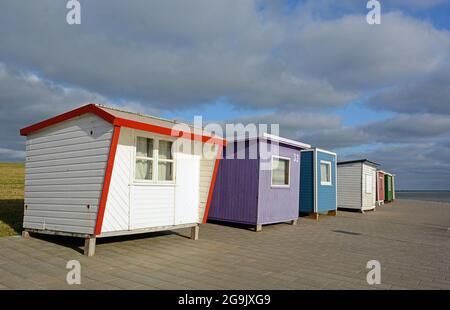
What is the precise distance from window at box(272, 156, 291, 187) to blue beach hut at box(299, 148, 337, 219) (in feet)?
10.6

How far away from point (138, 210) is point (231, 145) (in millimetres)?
4881

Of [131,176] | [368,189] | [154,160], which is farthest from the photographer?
[368,189]

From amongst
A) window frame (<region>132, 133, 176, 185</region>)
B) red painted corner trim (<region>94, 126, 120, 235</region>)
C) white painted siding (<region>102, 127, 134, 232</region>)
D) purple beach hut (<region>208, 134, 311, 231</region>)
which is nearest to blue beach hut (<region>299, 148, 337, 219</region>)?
purple beach hut (<region>208, 134, 311, 231</region>)

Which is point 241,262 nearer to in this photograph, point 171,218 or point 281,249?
point 281,249

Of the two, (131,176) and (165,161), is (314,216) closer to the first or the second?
(165,161)

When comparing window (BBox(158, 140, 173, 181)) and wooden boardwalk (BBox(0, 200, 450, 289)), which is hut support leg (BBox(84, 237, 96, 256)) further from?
window (BBox(158, 140, 173, 181))

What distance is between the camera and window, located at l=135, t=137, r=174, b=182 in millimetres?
7676

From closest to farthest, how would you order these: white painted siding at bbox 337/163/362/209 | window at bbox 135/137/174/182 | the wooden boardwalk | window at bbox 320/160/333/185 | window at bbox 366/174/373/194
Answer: the wooden boardwalk
window at bbox 135/137/174/182
window at bbox 320/160/333/185
white painted siding at bbox 337/163/362/209
window at bbox 366/174/373/194

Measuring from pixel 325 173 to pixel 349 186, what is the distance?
468 centimetres

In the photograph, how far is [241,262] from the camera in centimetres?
655

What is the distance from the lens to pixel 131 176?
7.34m

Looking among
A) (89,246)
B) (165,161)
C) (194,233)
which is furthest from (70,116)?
(194,233)
